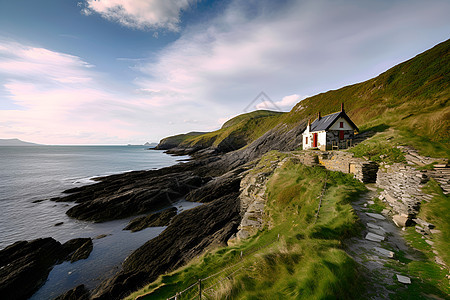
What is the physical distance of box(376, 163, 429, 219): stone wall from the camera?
31.8 ft

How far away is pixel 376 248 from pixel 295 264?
4.05 m

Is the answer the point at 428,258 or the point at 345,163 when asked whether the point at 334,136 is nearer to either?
the point at 345,163

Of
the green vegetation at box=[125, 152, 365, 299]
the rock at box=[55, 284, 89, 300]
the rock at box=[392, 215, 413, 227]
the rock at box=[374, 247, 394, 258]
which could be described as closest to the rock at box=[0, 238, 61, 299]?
the rock at box=[55, 284, 89, 300]

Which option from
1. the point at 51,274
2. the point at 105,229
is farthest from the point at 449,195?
the point at 105,229

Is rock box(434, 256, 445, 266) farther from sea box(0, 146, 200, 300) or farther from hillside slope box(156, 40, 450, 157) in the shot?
sea box(0, 146, 200, 300)

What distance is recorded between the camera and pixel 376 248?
24.8 ft

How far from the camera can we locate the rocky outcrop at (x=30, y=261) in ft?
46.0

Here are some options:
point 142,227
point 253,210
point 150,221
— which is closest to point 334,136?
point 253,210

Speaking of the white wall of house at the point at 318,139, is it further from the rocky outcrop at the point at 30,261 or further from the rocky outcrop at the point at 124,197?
the rocky outcrop at the point at 30,261

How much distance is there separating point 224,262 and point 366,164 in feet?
48.3

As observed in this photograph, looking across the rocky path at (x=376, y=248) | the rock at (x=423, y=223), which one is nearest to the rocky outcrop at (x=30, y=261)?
the rocky path at (x=376, y=248)

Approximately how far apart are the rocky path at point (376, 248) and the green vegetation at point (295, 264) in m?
0.48

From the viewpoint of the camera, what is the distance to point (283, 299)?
534 centimetres

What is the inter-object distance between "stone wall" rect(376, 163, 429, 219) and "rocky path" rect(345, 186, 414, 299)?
Answer: 948 mm
